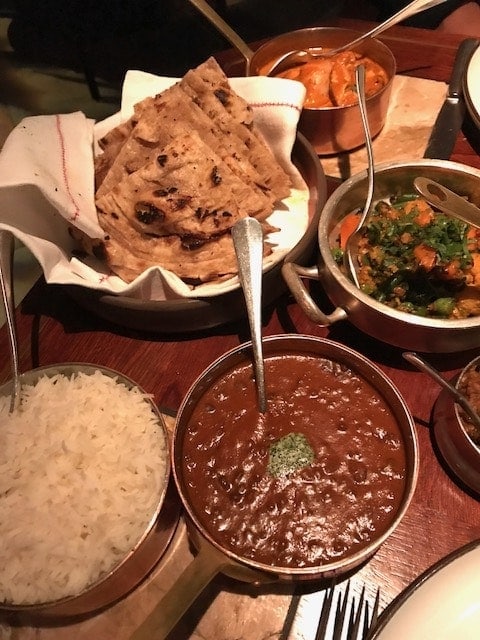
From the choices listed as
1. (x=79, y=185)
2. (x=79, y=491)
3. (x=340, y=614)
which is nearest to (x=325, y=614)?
(x=340, y=614)

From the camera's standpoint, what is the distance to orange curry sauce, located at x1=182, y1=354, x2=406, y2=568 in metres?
1.10

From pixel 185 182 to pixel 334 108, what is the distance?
0.61m

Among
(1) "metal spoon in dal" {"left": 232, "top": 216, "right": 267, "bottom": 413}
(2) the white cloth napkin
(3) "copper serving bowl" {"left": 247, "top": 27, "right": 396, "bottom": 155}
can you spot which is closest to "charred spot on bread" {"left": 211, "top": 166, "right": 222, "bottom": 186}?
(1) "metal spoon in dal" {"left": 232, "top": 216, "right": 267, "bottom": 413}

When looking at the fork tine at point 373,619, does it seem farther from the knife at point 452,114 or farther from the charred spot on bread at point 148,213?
the knife at point 452,114

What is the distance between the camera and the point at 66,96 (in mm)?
3873

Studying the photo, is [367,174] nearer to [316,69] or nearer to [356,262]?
[356,262]

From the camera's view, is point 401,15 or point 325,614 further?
point 401,15

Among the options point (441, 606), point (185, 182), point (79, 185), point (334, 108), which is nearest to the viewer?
point (441, 606)

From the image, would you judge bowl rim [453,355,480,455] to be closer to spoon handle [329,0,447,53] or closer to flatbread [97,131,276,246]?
flatbread [97,131,276,246]

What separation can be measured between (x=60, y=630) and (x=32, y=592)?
16 cm

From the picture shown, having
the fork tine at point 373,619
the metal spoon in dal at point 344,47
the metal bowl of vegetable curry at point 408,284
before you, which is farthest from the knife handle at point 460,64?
the fork tine at point 373,619

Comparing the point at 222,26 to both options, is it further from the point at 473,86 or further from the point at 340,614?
the point at 340,614

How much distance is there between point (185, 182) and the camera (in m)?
1.48

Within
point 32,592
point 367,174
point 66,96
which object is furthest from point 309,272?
point 66,96
